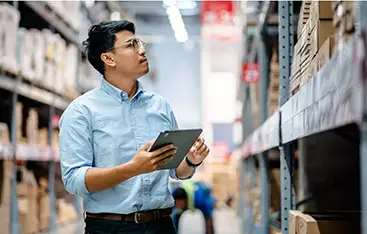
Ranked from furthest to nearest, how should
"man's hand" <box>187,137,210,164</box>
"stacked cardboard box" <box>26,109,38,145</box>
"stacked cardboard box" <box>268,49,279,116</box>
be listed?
1. "stacked cardboard box" <box>26,109,38,145</box>
2. "stacked cardboard box" <box>268,49,279,116</box>
3. "man's hand" <box>187,137,210,164</box>

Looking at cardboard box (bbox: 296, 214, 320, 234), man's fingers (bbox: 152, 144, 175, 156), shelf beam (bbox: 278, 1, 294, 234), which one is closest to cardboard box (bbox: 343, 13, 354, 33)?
man's fingers (bbox: 152, 144, 175, 156)

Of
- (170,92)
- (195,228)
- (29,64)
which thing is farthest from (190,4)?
(29,64)

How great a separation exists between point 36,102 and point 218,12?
587 centimetres

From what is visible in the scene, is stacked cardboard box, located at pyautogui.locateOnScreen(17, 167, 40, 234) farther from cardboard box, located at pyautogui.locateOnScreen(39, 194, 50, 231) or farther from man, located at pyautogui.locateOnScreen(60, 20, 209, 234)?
man, located at pyautogui.locateOnScreen(60, 20, 209, 234)

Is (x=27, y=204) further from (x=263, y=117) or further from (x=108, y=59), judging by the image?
(x=108, y=59)

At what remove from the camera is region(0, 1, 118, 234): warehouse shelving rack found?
19.9 ft

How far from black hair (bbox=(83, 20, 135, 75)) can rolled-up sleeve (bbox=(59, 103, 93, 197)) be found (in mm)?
282

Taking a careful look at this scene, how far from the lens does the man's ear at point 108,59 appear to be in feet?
8.95

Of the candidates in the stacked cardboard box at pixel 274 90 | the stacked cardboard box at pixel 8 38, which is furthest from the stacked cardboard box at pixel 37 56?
the stacked cardboard box at pixel 274 90

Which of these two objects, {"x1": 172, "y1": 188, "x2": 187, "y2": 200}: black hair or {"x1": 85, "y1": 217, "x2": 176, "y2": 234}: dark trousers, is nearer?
{"x1": 85, "y1": 217, "x2": 176, "y2": 234}: dark trousers

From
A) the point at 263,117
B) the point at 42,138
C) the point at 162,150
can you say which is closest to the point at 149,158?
the point at 162,150

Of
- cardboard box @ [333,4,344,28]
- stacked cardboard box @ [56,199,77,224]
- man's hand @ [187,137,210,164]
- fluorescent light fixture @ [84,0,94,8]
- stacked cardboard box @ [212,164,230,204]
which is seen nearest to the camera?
cardboard box @ [333,4,344,28]

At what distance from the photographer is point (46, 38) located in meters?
7.50

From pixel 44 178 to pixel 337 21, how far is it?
639 centimetres
